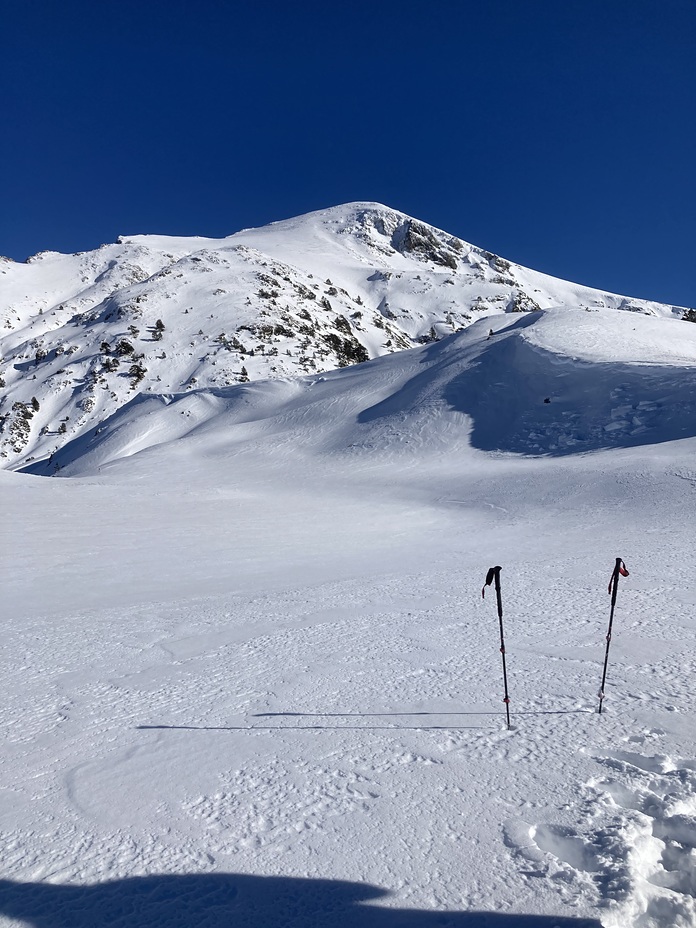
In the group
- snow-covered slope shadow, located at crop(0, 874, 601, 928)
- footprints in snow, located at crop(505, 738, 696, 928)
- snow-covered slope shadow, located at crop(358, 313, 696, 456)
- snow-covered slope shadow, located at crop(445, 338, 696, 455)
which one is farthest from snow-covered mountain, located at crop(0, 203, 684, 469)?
snow-covered slope shadow, located at crop(0, 874, 601, 928)

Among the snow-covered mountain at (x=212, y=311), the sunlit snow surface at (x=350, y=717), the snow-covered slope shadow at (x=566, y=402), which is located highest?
the snow-covered mountain at (x=212, y=311)

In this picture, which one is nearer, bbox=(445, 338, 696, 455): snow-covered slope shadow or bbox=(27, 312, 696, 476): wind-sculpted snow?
bbox=(445, 338, 696, 455): snow-covered slope shadow

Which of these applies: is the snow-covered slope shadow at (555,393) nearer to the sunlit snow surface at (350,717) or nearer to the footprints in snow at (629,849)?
the sunlit snow surface at (350,717)

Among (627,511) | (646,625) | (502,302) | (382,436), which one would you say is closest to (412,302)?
(502,302)

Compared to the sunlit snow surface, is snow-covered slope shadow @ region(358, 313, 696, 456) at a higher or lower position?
higher

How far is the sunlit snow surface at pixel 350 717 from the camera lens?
3.07 metres

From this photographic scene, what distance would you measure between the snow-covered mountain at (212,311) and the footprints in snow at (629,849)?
3679cm

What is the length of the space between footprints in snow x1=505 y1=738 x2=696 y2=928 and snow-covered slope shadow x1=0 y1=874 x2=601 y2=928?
262 mm

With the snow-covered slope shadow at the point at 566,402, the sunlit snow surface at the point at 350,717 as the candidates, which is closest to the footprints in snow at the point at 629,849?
the sunlit snow surface at the point at 350,717

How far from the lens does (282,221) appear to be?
15575 centimetres

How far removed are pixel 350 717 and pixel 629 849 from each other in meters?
2.33

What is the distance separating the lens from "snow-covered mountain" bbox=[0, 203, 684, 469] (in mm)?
54781

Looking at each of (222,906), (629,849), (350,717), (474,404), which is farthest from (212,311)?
(629,849)

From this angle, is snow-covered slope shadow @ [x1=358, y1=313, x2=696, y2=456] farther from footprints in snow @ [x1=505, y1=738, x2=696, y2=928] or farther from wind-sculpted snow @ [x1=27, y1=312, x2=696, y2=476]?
footprints in snow @ [x1=505, y1=738, x2=696, y2=928]
